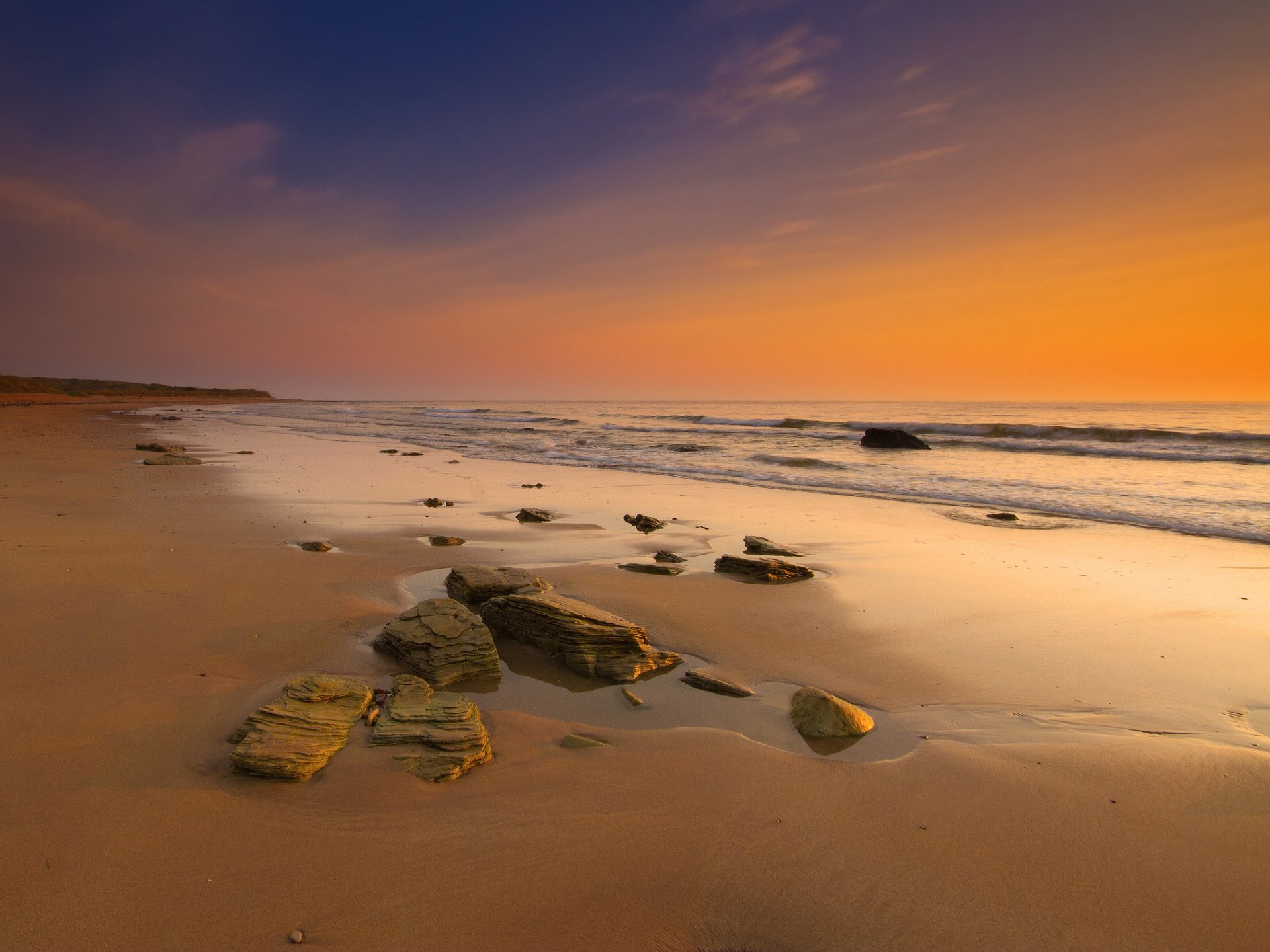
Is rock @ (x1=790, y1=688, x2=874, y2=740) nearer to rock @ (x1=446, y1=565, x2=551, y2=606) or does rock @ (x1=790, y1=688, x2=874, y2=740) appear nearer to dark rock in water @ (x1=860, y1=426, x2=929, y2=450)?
rock @ (x1=446, y1=565, x2=551, y2=606)

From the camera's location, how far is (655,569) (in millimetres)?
6809

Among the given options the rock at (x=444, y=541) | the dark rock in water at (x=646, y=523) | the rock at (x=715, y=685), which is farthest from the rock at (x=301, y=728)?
the dark rock in water at (x=646, y=523)

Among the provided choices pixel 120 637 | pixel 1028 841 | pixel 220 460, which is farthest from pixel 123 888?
pixel 220 460

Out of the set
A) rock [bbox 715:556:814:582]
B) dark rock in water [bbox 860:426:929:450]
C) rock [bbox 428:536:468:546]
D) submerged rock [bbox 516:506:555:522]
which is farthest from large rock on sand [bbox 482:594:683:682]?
dark rock in water [bbox 860:426:929:450]

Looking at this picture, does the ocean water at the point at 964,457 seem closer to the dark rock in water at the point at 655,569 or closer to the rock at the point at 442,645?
the dark rock in water at the point at 655,569

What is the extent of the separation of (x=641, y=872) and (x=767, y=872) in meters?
0.50

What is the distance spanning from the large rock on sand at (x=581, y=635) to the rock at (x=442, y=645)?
41 centimetres

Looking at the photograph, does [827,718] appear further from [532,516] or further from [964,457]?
[964,457]

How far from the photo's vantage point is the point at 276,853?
2.46m

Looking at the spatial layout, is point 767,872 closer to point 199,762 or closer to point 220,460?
point 199,762

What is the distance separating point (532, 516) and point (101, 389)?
11523cm

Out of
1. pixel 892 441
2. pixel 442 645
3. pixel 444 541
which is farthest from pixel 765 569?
pixel 892 441

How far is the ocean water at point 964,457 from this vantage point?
12.3m

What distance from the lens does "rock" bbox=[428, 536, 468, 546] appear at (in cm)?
779
